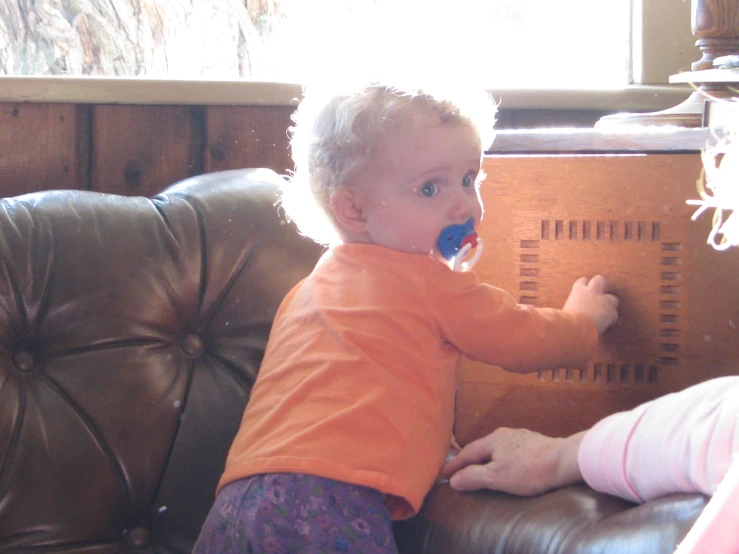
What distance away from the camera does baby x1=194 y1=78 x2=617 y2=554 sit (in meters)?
0.91

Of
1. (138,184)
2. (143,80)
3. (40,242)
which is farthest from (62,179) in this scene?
(40,242)

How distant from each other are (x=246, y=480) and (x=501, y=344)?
35 cm

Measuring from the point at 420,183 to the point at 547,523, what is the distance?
423 mm

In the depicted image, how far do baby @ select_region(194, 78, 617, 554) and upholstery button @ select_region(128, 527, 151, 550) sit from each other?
287mm

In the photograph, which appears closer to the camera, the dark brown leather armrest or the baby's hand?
the dark brown leather armrest

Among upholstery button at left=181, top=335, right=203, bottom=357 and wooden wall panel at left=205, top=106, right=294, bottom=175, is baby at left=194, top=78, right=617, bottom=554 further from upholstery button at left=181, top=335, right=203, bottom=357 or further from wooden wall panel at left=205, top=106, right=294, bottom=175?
wooden wall panel at left=205, top=106, right=294, bottom=175

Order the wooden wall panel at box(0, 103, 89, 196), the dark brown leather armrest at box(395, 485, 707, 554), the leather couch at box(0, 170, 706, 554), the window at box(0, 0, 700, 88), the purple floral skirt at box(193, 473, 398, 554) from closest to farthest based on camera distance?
the dark brown leather armrest at box(395, 485, 707, 554)
the purple floral skirt at box(193, 473, 398, 554)
the leather couch at box(0, 170, 706, 554)
the wooden wall panel at box(0, 103, 89, 196)
the window at box(0, 0, 700, 88)

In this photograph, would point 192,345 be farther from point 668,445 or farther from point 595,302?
point 668,445

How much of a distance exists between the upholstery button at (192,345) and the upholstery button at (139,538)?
26 centimetres

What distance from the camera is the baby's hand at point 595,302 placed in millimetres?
1061

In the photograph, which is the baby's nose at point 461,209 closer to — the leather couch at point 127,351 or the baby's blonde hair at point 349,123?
the baby's blonde hair at point 349,123

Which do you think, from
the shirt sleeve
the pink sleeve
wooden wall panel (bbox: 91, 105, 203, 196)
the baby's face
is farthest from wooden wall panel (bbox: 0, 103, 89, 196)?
the pink sleeve

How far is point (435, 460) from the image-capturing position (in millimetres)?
986

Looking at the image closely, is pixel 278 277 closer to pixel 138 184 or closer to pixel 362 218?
pixel 362 218
